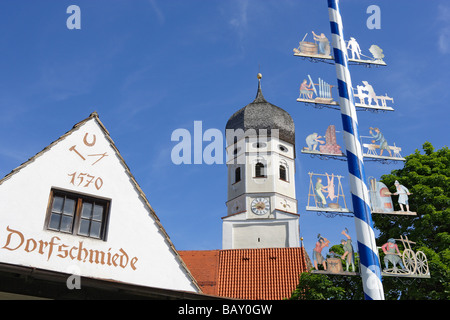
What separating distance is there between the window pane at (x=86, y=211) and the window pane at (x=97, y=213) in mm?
107

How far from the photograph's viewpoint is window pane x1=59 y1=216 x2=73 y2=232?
10.6 metres

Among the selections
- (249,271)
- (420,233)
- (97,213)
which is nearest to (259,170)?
(249,271)

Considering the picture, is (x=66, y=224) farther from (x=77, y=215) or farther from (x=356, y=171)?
(x=356, y=171)

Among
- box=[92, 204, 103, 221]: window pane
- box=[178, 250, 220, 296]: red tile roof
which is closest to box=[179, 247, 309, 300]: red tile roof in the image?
box=[178, 250, 220, 296]: red tile roof

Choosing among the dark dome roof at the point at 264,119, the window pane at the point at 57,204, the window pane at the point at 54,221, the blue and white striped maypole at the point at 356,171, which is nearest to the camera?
the blue and white striped maypole at the point at 356,171

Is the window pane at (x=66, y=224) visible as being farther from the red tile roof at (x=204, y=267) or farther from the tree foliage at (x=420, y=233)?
the red tile roof at (x=204, y=267)

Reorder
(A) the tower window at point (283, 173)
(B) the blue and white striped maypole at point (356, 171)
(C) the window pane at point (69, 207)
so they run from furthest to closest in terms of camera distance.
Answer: (A) the tower window at point (283, 173) → (C) the window pane at point (69, 207) → (B) the blue and white striped maypole at point (356, 171)

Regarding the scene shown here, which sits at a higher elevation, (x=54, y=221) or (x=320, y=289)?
(x=320, y=289)

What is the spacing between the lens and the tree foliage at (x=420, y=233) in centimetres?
1756

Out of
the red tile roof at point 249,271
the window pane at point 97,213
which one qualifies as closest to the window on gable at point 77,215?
the window pane at point 97,213

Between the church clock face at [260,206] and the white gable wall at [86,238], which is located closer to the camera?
the white gable wall at [86,238]

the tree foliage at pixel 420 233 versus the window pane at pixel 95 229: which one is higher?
the tree foliage at pixel 420 233

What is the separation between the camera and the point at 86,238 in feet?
35.0

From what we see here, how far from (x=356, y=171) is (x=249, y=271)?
22831mm
